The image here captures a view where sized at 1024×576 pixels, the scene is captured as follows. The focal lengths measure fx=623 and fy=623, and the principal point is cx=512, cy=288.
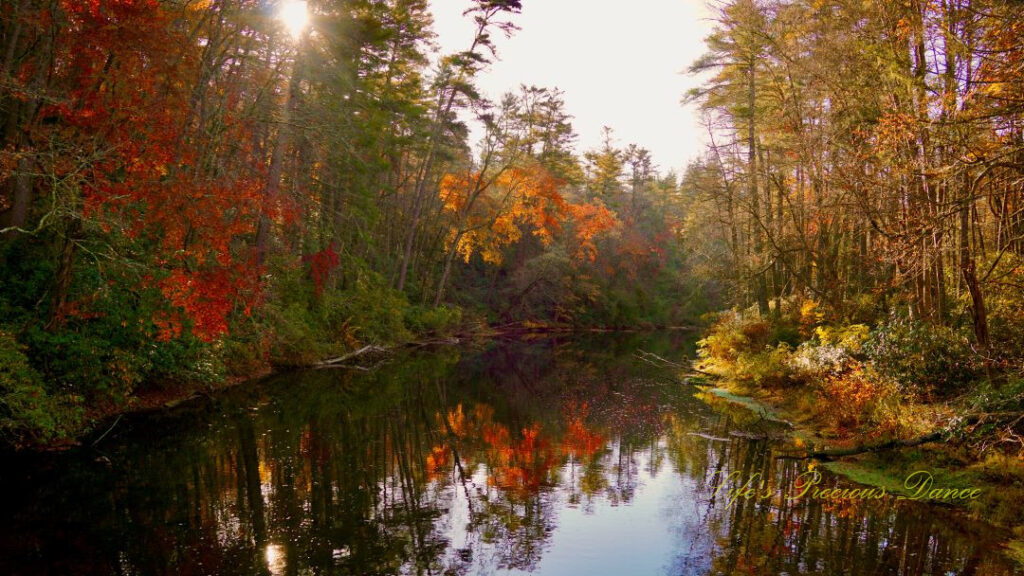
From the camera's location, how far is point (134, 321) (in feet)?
37.1

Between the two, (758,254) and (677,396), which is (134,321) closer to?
(677,396)

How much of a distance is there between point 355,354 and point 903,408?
653 inches

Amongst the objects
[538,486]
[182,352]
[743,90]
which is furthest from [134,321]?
[743,90]

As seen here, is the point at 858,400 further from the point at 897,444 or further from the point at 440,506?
the point at 440,506

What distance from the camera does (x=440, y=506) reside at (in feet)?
26.2

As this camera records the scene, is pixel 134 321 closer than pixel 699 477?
No

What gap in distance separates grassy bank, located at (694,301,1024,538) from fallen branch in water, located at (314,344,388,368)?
1276 centimetres

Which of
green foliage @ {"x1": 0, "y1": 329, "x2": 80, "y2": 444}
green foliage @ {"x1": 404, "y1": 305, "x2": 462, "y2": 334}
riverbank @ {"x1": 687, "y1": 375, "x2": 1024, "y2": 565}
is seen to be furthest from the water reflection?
green foliage @ {"x1": 404, "y1": 305, "x2": 462, "y2": 334}

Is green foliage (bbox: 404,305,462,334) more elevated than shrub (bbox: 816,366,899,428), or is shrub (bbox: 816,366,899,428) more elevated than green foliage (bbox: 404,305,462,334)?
green foliage (bbox: 404,305,462,334)

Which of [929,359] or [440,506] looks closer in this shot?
[440,506]

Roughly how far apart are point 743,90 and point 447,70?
41.0 feet

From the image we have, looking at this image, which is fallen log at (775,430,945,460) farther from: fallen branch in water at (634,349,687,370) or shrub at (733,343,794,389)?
fallen branch in water at (634,349,687,370)

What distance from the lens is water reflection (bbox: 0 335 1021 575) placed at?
20.7ft

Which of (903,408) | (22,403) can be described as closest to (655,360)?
(903,408)
